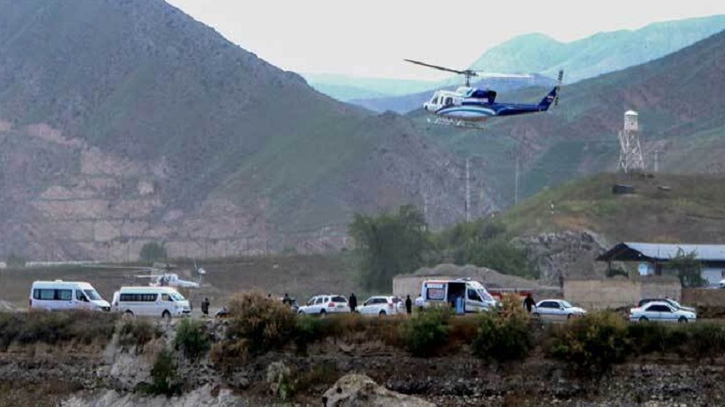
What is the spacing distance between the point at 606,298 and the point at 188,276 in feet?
229

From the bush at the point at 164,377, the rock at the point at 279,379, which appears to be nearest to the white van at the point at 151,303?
the bush at the point at 164,377

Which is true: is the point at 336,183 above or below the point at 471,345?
above

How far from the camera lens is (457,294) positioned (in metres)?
57.0

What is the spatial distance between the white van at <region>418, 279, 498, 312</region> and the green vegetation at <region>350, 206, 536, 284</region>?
47.5 m

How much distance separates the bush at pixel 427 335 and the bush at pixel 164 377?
6.78 meters

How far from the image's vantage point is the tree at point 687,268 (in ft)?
297

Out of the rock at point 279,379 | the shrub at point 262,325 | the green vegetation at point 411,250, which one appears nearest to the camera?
the rock at point 279,379


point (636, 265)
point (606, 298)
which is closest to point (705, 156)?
point (636, 265)

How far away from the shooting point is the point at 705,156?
19275 cm

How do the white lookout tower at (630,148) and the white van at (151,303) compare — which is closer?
the white van at (151,303)

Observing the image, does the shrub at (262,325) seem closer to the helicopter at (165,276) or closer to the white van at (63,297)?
the white van at (63,297)

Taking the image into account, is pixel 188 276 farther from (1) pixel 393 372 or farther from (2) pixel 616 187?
(1) pixel 393 372

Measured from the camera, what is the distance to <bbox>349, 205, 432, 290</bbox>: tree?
115m

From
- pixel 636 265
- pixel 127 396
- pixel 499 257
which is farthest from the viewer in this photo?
pixel 499 257
